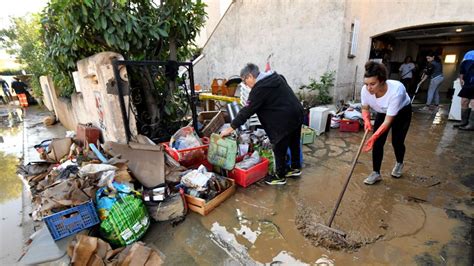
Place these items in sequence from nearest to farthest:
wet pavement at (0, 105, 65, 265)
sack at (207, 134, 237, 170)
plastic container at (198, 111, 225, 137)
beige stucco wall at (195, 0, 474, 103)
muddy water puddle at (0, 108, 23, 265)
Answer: muddy water puddle at (0, 108, 23, 265) → wet pavement at (0, 105, 65, 265) → sack at (207, 134, 237, 170) → plastic container at (198, 111, 225, 137) → beige stucco wall at (195, 0, 474, 103)

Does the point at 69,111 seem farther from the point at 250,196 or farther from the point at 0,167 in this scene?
the point at 250,196

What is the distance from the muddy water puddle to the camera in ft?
8.36

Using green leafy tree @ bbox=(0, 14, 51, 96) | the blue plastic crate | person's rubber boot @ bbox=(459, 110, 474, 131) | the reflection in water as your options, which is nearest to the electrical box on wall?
person's rubber boot @ bbox=(459, 110, 474, 131)

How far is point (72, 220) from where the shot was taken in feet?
7.76

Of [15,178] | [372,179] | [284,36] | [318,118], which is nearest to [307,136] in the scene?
[318,118]

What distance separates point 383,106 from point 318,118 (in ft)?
9.19

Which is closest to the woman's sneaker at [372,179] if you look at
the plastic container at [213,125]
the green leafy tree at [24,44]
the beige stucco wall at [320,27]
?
the plastic container at [213,125]

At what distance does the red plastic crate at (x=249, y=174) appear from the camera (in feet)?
11.1

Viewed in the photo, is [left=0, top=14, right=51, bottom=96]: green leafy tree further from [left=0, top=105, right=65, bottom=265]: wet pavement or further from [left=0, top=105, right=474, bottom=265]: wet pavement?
[left=0, top=105, right=474, bottom=265]: wet pavement

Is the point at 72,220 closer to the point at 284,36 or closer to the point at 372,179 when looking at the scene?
the point at 372,179

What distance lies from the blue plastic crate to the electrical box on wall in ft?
26.4

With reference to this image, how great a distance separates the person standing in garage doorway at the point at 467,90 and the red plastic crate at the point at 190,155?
598cm

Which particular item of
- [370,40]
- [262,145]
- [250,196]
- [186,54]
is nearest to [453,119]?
[370,40]

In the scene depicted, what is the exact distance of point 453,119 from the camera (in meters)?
6.59
